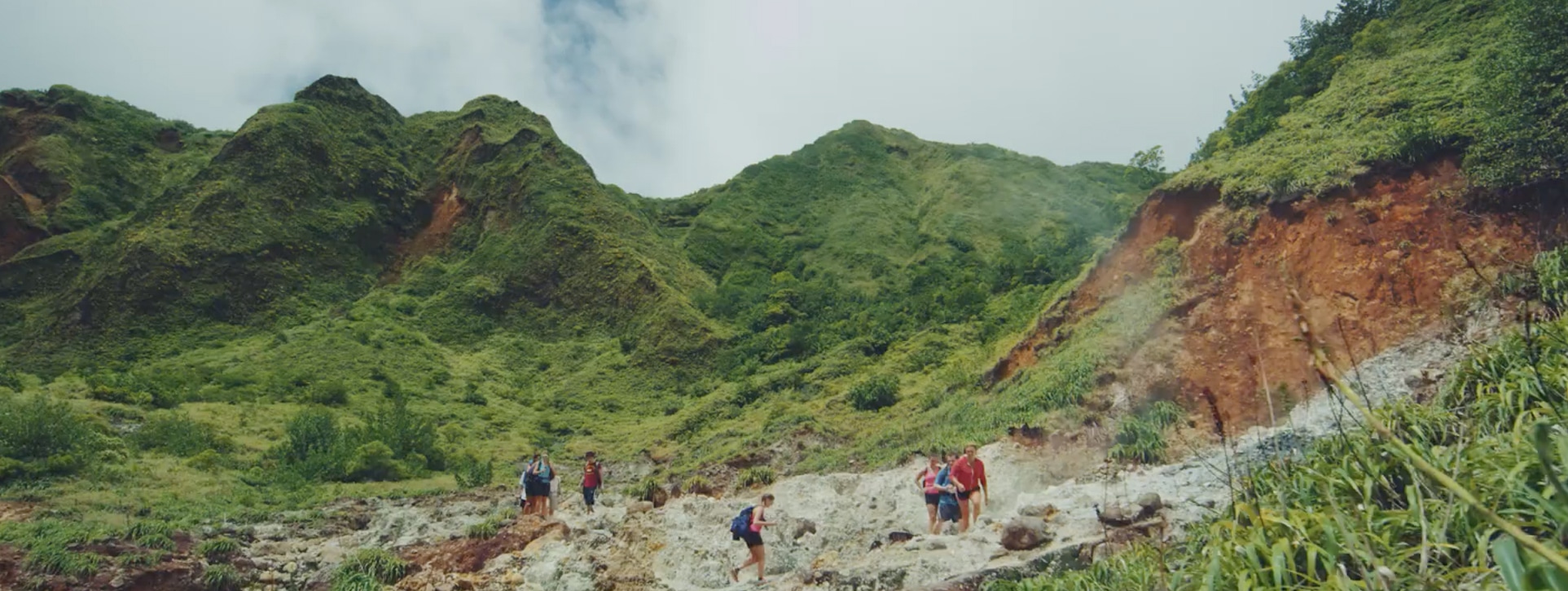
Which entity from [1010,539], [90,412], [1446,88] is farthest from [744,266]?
[1010,539]

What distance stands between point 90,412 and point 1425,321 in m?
33.7

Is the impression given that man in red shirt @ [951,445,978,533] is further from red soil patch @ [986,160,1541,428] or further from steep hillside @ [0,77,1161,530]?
steep hillside @ [0,77,1161,530]

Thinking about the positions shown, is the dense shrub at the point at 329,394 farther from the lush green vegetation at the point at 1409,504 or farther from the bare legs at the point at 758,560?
the lush green vegetation at the point at 1409,504

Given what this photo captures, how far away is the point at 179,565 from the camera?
43.2ft

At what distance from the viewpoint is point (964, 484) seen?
11.1 metres

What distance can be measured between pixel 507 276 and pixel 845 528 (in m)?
42.7

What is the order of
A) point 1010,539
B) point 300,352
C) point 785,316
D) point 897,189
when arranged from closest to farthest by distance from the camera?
point 1010,539 < point 300,352 < point 785,316 < point 897,189

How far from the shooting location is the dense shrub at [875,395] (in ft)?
83.7

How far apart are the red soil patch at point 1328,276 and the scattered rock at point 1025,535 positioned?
4.73m

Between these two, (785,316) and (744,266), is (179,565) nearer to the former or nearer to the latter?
(785,316)

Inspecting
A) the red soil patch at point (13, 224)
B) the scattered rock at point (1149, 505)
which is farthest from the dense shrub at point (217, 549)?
the red soil patch at point (13, 224)

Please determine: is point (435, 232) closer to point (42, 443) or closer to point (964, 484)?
point (42, 443)

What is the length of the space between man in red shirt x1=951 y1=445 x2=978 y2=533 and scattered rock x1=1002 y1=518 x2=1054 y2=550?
1622 millimetres

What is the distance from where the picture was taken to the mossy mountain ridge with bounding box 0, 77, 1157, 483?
32.0 metres
